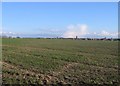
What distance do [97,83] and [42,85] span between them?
315 centimetres

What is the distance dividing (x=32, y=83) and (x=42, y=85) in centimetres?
58

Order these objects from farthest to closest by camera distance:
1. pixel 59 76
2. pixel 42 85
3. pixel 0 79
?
pixel 59 76
pixel 0 79
pixel 42 85

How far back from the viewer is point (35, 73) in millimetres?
16000

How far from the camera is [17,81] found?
1345 centimetres

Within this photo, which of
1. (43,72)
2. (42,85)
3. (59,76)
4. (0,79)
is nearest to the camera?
(42,85)

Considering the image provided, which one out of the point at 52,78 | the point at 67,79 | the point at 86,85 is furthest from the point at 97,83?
the point at 52,78

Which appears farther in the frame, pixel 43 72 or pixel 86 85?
pixel 43 72

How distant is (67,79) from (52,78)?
0.91 m

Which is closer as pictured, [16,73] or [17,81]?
[17,81]

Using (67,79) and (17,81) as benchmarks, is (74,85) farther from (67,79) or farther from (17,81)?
(17,81)

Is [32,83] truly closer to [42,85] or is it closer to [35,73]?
[42,85]

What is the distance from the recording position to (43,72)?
53.8ft

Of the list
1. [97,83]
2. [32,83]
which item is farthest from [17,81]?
[97,83]

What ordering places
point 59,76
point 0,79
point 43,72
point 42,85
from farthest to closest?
point 43,72 < point 59,76 < point 0,79 < point 42,85
